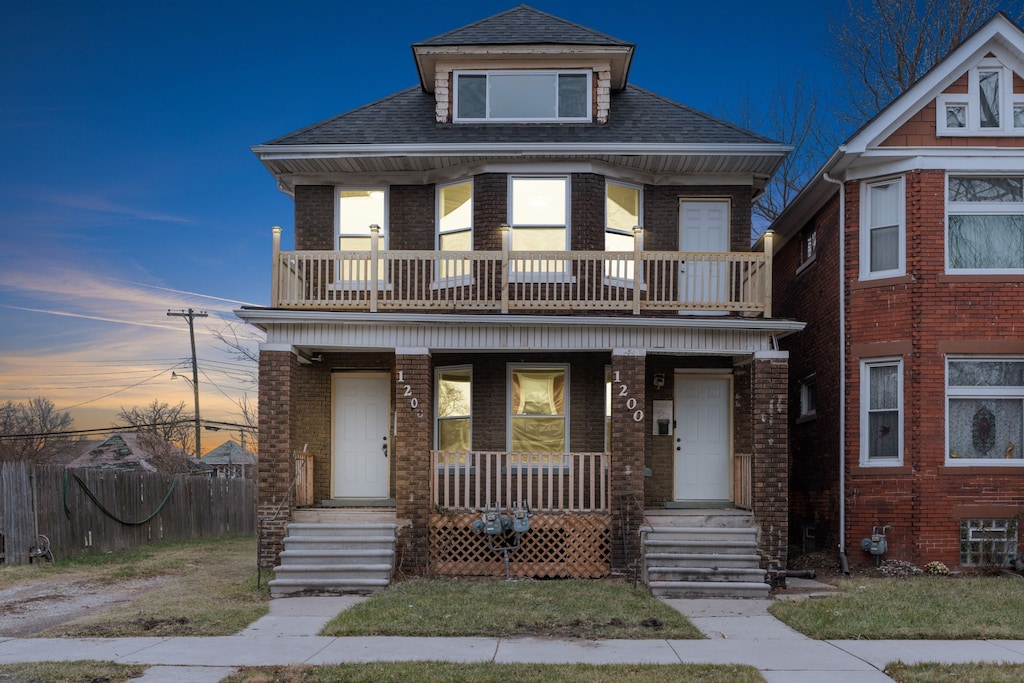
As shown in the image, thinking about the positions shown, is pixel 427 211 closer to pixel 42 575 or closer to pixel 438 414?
pixel 438 414

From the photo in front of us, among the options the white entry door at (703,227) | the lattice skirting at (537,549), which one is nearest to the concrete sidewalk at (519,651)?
the lattice skirting at (537,549)

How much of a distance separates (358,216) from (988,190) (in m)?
9.97

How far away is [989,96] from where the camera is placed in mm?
13914

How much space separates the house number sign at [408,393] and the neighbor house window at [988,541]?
816cm

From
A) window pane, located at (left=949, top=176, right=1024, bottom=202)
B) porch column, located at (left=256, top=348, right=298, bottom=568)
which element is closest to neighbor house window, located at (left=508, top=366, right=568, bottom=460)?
porch column, located at (left=256, top=348, right=298, bottom=568)

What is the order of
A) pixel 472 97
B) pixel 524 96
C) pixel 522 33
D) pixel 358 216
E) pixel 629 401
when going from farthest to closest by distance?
1. pixel 522 33
2. pixel 472 97
3. pixel 524 96
4. pixel 358 216
5. pixel 629 401

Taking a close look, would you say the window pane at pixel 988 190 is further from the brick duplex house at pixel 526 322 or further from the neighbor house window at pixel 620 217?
the neighbor house window at pixel 620 217

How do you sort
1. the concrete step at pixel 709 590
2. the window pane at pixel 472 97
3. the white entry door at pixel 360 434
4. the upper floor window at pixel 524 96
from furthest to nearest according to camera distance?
1. the window pane at pixel 472 97
2. the upper floor window at pixel 524 96
3. the white entry door at pixel 360 434
4. the concrete step at pixel 709 590

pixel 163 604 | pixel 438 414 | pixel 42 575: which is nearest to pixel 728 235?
pixel 438 414

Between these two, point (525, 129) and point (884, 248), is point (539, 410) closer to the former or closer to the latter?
point (525, 129)

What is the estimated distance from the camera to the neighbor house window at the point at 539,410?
14633mm

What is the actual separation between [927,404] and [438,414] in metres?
7.55

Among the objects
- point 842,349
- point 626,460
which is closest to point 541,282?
point 626,460

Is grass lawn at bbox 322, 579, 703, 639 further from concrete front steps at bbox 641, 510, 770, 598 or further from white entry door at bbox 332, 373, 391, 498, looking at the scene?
white entry door at bbox 332, 373, 391, 498
